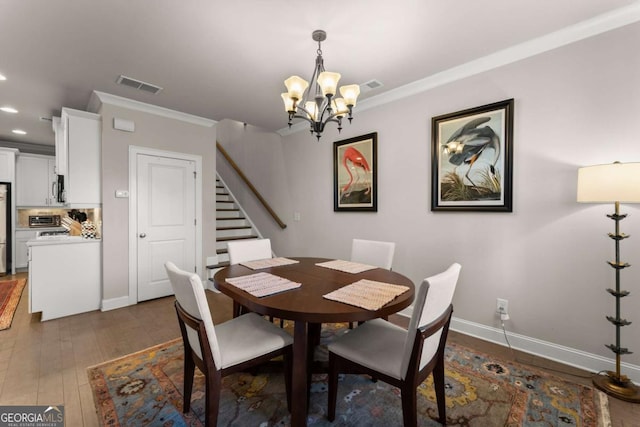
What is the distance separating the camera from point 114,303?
3.26 m

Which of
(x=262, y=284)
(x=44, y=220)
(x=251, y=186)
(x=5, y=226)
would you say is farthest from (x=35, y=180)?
(x=262, y=284)

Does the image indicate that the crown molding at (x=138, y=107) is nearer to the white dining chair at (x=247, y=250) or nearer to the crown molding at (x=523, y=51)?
the white dining chair at (x=247, y=250)

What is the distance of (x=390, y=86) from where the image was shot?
2.90 meters

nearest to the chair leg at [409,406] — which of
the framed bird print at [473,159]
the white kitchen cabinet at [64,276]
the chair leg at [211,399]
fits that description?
the chair leg at [211,399]

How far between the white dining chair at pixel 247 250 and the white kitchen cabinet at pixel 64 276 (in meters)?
1.93

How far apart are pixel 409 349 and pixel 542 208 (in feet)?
5.82

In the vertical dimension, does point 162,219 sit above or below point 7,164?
below

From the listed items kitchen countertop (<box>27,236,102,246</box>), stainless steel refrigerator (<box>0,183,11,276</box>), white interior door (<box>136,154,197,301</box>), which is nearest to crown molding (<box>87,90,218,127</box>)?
white interior door (<box>136,154,197,301</box>)

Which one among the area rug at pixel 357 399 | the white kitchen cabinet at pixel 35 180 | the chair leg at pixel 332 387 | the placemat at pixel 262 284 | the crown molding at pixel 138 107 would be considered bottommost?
the area rug at pixel 357 399

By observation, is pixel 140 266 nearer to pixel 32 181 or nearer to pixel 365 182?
pixel 365 182

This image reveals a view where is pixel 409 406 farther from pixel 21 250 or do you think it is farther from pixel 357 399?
pixel 21 250

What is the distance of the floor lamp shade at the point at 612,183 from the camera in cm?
161

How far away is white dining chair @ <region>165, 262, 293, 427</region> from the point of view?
4.21ft

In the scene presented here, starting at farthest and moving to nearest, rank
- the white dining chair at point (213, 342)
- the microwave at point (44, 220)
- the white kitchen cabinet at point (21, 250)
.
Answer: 1. the microwave at point (44, 220)
2. the white kitchen cabinet at point (21, 250)
3. the white dining chair at point (213, 342)
